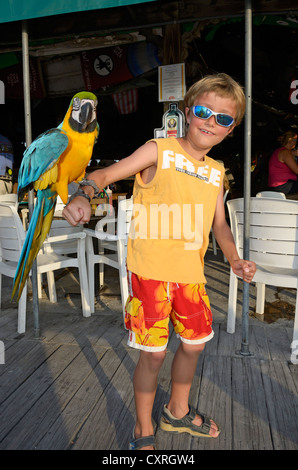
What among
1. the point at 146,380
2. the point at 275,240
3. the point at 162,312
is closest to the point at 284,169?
the point at 275,240

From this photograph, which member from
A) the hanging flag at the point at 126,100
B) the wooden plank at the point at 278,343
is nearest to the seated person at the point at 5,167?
the hanging flag at the point at 126,100

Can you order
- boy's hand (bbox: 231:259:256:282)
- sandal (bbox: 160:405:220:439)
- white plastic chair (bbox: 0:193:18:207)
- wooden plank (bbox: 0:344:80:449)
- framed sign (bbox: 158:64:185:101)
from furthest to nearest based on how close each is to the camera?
framed sign (bbox: 158:64:185:101), white plastic chair (bbox: 0:193:18:207), wooden plank (bbox: 0:344:80:449), sandal (bbox: 160:405:220:439), boy's hand (bbox: 231:259:256:282)

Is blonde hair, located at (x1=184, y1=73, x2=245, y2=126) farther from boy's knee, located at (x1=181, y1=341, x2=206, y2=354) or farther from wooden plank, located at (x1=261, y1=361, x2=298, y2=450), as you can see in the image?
wooden plank, located at (x1=261, y1=361, x2=298, y2=450)

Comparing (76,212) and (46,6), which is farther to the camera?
(46,6)

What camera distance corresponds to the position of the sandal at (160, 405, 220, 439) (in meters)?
1.62

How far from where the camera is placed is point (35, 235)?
1.84 metres

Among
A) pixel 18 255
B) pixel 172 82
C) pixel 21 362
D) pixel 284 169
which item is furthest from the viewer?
pixel 284 169

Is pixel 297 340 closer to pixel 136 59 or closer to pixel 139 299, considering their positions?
pixel 139 299

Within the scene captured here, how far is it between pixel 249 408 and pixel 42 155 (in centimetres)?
169

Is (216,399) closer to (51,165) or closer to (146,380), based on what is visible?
(146,380)

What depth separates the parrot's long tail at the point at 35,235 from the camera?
1.77m

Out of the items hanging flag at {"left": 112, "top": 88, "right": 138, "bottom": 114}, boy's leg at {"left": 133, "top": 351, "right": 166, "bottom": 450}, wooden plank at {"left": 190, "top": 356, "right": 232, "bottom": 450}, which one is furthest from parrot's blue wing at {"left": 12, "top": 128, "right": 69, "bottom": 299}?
hanging flag at {"left": 112, "top": 88, "right": 138, "bottom": 114}

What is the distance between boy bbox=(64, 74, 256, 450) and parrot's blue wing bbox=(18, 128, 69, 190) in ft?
2.20

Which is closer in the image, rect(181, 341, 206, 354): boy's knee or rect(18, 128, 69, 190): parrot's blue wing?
rect(181, 341, 206, 354): boy's knee
